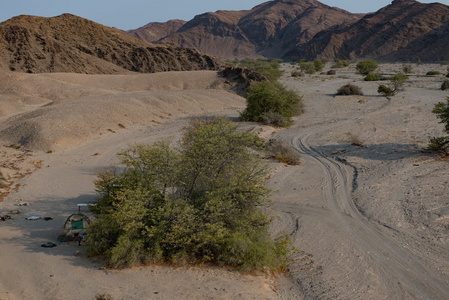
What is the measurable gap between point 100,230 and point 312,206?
775cm

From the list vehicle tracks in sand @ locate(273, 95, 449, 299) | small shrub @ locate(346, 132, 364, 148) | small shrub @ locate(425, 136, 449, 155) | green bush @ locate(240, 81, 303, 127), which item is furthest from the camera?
green bush @ locate(240, 81, 303, 127)

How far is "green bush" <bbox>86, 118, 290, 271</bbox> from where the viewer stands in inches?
353

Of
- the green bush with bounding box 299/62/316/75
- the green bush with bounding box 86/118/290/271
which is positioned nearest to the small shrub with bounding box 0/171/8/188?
the green bush with bounding box 86/118/290/271

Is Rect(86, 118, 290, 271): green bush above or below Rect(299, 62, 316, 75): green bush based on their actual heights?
below

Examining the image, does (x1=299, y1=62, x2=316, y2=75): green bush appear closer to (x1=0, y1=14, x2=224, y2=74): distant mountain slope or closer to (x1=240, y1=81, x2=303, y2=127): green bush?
(x1=0, y1=14, x2=224, y2=74): distant mountain slope

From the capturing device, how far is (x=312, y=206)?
1368 cm

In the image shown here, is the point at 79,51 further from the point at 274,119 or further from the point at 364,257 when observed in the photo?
the point at 364,257

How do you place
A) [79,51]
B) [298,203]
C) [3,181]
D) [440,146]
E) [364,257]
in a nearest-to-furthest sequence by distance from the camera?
[364,257], [298,203], [3,181], [440,146], [79,51]

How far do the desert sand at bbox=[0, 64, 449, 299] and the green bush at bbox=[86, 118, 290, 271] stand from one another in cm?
44

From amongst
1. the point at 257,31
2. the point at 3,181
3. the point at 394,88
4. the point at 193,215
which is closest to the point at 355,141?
the point at 193,215

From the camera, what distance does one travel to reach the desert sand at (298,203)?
846cm

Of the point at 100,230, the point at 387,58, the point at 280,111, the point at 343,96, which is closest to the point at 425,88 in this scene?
the point at 343,96

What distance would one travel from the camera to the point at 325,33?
453 ft

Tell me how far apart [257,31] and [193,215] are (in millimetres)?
180678
